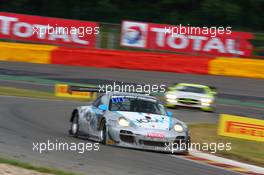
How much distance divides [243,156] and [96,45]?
19295mm

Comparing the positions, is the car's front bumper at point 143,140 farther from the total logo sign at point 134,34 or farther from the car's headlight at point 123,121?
the total logo sign at point 134,34

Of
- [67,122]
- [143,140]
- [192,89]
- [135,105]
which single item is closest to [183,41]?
[192,89]

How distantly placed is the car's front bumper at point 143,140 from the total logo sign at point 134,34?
1966 cm

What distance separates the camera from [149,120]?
12.4 m

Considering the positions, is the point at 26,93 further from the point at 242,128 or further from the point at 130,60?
the point at 242,128

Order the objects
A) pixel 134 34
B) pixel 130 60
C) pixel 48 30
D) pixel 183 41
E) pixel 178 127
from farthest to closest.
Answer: pixel 48 30, pixel 134 34, pixel 183 41, pixel 130 60, pixel 178 127

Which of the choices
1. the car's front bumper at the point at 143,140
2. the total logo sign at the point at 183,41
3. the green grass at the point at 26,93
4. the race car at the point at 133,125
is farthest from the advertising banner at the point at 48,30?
the car's front bumper at the point at 143,140

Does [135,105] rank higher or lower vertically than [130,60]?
lower

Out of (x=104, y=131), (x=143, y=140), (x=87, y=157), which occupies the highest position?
(x=104, y=131)

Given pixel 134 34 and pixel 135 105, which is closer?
pixel 135 105

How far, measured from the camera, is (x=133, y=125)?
12.2 metres

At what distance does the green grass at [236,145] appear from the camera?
12683 mm

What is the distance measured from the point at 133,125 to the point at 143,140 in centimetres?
34

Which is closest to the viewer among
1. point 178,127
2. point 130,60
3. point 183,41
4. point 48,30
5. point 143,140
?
point 143,140
